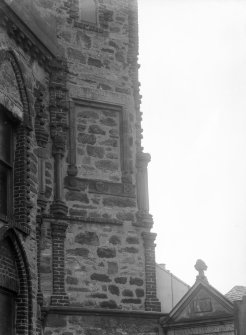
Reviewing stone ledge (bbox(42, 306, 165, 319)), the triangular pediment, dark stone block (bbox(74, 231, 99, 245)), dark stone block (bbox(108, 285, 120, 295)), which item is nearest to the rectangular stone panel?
dark stone block (bbox(74, 231, 99, 245))

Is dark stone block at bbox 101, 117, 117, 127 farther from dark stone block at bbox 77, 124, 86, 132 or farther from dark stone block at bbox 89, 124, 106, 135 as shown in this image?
dark stone block at bbox 77, 124, 86, 132

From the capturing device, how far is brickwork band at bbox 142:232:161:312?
643 inches

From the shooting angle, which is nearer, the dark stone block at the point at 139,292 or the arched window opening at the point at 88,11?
the dark stone block at the point at 139,292

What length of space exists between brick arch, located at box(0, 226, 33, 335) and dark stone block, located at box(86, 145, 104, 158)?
3.62 m

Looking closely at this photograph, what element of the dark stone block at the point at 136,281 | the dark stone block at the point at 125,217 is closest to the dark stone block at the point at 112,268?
the dark stone block at the point at 136,281

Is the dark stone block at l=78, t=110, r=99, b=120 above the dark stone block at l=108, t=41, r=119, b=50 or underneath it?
underneath

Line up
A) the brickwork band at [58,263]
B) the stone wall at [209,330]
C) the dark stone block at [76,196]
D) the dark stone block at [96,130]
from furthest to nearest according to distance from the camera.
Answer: the stone wall at [209,330], the dark stone block at [96,130], the dark stone block at [76,196], the brickwork band at [58,263]

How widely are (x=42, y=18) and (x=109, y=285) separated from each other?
616cm

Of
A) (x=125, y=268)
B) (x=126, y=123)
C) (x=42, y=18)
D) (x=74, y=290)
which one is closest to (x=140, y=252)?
(x=125, y=268)

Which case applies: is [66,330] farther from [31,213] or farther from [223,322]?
[223,322]

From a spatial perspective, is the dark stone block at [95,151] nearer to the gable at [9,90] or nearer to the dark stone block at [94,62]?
the dark stone block at [94,62]

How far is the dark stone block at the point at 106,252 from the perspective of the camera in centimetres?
1614

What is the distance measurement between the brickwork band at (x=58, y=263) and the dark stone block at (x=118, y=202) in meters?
1.22

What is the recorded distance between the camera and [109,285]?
16.0 m
